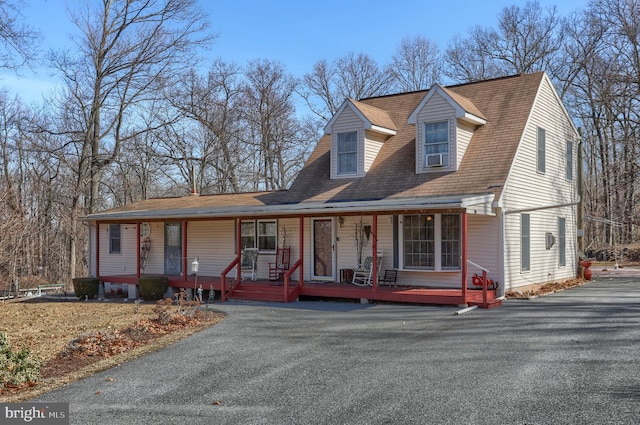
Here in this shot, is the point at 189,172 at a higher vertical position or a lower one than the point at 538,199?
higher

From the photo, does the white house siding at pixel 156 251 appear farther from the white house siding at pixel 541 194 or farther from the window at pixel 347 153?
the white house siding at pixel 541 194

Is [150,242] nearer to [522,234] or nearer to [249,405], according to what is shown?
[522,234]

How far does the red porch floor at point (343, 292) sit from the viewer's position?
40.7 feet

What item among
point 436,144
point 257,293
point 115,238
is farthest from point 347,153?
point 115,238

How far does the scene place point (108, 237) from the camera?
21250 mm

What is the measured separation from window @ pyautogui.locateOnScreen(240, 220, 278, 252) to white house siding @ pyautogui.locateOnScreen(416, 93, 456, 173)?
4.86 m

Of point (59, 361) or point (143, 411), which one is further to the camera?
point (59, 361)

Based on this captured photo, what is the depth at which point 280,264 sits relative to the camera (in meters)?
16.5

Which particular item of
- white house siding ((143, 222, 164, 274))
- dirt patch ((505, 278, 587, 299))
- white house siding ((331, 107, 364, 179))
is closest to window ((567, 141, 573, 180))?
dirt patch ((505, 278, 587, 299))

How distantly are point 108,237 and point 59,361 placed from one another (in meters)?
13.6

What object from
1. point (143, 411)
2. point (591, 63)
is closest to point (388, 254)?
point (143, 411)

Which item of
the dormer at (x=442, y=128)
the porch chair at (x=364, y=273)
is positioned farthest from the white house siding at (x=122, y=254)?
the dormer at (x=442, y=128)

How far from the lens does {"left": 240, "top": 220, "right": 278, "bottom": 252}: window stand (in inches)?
672

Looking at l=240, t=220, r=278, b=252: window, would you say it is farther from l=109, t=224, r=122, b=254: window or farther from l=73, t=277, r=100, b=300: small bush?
l=109, t=224, r=122, b=254: window
